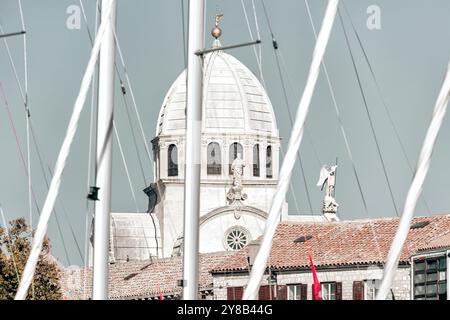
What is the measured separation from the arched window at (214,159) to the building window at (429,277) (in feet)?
224

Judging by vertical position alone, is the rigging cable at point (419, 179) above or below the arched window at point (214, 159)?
below

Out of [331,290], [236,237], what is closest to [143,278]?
[236,237]

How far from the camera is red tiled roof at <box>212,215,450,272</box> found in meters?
80.8

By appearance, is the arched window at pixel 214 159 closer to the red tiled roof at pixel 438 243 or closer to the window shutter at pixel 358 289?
the window shutter at pixel 358 289

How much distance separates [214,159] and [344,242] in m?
59.8

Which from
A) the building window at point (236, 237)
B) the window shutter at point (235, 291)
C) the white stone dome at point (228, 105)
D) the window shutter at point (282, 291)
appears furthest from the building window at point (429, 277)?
the white stone dome at point (228, 105)


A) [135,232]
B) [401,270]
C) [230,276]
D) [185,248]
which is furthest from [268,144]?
[185,248]

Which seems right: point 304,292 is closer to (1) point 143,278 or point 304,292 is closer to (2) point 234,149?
(1) point 143,278

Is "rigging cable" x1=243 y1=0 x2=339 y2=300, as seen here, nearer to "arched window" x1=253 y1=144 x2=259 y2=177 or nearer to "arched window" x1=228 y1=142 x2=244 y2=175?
"arched window" x1=253 y1=144 x2=259 y2=177

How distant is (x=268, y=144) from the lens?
146m

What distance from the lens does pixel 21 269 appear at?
7894 cm

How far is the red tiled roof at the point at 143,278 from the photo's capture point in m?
106

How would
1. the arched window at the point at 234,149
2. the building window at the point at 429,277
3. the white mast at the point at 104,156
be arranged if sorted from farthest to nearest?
the arched window at the point at 234,149
the building window at the point at 429,277
the white mast at the point at 104,156
